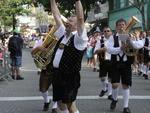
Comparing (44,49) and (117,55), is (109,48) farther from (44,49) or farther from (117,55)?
(44,49)

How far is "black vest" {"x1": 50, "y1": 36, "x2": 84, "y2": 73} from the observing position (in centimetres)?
825

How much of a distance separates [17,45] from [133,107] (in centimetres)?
955

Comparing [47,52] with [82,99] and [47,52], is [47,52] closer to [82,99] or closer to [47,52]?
[47,52]

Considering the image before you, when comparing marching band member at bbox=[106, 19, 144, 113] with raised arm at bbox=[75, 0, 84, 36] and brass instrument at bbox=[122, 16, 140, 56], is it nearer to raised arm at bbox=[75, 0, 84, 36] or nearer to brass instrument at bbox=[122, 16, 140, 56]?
brass instrument at bbox=[122, 16, 140, 56]

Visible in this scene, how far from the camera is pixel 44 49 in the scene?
36.6 ft

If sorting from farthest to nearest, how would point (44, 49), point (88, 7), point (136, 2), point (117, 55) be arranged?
point (88, 7)
point (136, 2)
point (117, 55)
point (44, 49)

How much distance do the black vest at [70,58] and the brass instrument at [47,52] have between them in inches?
97.1

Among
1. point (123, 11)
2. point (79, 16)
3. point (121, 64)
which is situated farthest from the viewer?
point (123, 11)

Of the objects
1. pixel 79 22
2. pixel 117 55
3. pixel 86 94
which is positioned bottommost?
pixel 86 94

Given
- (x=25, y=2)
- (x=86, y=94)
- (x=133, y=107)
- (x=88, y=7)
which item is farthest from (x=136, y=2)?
(x=133, y=107)

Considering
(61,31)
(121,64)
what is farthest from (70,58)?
(121,64)

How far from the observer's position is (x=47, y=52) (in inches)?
444

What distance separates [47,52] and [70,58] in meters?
3.02

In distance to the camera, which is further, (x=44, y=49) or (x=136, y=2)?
(x=136, y=2)
